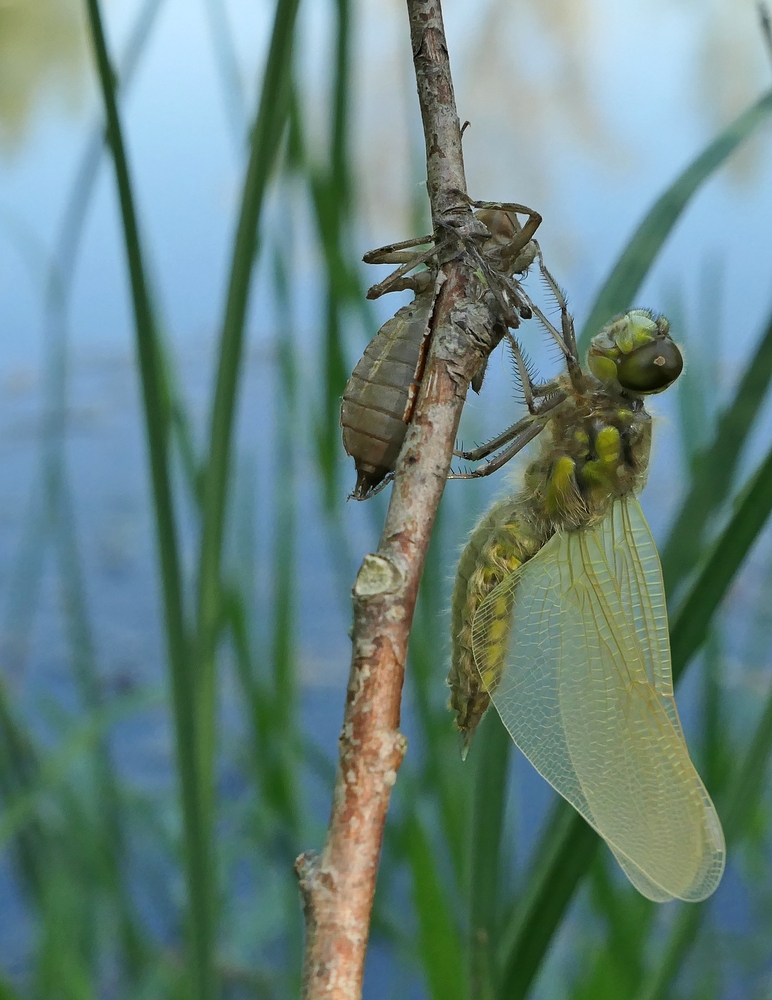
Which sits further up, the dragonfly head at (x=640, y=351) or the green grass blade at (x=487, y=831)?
the dragonfly head at (x=640, y=351)

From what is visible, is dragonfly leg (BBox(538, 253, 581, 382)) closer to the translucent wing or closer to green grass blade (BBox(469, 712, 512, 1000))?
the translucent wing

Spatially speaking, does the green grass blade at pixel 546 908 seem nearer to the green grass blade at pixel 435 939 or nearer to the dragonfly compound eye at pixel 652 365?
the dragonfly compound eye at pixel 652 365

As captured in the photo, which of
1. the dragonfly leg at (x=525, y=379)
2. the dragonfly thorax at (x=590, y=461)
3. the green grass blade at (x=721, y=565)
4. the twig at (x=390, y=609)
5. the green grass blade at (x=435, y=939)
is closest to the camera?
the twig at (x=390, y=609)

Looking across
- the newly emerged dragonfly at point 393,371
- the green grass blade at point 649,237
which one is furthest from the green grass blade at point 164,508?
the green grass blade at point 649,237

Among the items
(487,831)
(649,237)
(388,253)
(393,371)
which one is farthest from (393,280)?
(487,831)

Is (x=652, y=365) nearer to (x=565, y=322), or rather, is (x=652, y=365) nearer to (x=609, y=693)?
(x=565, y=322)

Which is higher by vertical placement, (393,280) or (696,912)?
(393,280)

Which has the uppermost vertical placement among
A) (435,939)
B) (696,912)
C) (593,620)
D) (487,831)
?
(593,620)
